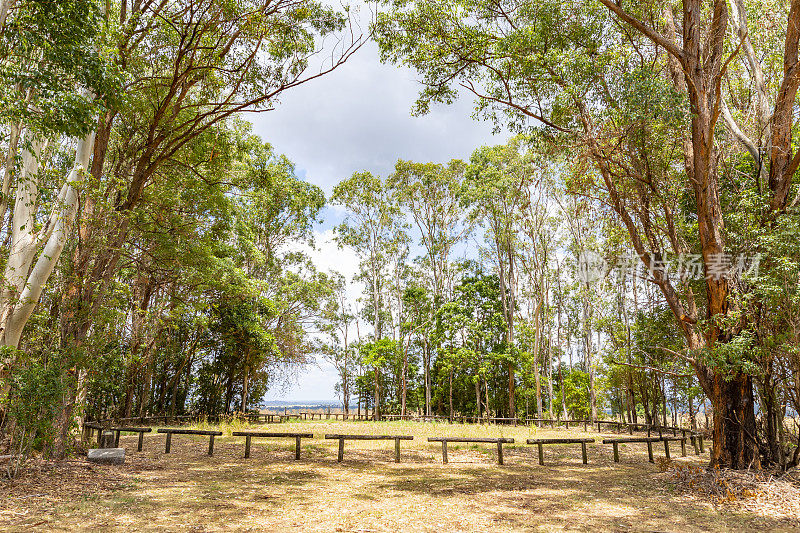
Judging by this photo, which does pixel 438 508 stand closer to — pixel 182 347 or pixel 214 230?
pixel 214 230

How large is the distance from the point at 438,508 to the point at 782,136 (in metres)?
8.10

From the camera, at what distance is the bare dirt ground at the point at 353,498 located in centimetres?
461

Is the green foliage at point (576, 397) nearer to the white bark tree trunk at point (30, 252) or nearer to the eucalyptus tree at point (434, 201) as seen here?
the eucalyptus tree at point (434, 201)

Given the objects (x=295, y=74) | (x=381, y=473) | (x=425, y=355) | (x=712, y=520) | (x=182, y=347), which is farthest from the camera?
(x=425, y=355)

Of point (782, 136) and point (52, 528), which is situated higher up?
point (782, 136)

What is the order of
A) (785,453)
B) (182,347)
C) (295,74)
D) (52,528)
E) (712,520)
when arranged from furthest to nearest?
(182,347)
(295,74)
(785,453)
(712,520)
(52,528)

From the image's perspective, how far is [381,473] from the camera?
788cm

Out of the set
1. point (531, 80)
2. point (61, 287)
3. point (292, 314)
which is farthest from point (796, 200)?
point (292, 314)

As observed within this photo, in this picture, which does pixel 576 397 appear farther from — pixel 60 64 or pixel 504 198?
pixel 60 64

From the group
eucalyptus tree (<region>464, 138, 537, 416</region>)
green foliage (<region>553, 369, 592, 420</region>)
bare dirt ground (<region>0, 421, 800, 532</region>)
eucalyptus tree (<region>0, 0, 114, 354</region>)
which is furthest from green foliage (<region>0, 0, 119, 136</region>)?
green foliage (<region>553, 369, 592, 420</region>)

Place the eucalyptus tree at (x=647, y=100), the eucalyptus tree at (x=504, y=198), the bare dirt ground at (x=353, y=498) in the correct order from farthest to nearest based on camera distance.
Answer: the eucalyptus tree at (x=504, y=198)
the eucalyptus tree at (x=647, y=100)
the bare dirt ground at (x=353, y=498)

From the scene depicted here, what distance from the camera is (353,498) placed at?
588 cm

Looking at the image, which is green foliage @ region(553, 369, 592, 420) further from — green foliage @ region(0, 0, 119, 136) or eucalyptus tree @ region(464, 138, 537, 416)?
green foliage @ region(0, 0, 119, 136)

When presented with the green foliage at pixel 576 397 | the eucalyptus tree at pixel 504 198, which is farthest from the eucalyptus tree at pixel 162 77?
the green foliage at pixel 576 397
